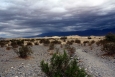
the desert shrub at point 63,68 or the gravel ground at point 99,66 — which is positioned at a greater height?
the desert shrub at point 63,68

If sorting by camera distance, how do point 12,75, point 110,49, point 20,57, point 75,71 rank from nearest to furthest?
point 75,71, point 12,75, point 20,57, point 110,49

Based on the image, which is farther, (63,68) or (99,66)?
(99,66)

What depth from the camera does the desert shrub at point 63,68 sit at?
1005 cm

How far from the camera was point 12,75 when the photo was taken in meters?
12.4

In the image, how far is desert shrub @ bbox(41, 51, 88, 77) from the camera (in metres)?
10.0

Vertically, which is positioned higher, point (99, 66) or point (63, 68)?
point (63, 68)

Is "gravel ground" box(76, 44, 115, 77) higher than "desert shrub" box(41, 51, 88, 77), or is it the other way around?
"desert shrub" box(41, 51, 88, 77)

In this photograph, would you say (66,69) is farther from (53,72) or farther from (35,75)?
(35,75)

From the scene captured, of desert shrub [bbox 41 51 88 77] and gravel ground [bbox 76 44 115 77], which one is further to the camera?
gravel ground [bbox 76 44 115 77]

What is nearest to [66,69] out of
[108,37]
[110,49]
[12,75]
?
[12,75]

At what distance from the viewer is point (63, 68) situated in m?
10.9

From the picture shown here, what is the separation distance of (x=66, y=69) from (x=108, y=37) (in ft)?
107

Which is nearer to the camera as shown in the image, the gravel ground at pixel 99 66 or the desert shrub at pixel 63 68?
the desert shrub at pixel 63 68

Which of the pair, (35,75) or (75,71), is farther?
(35,75)
